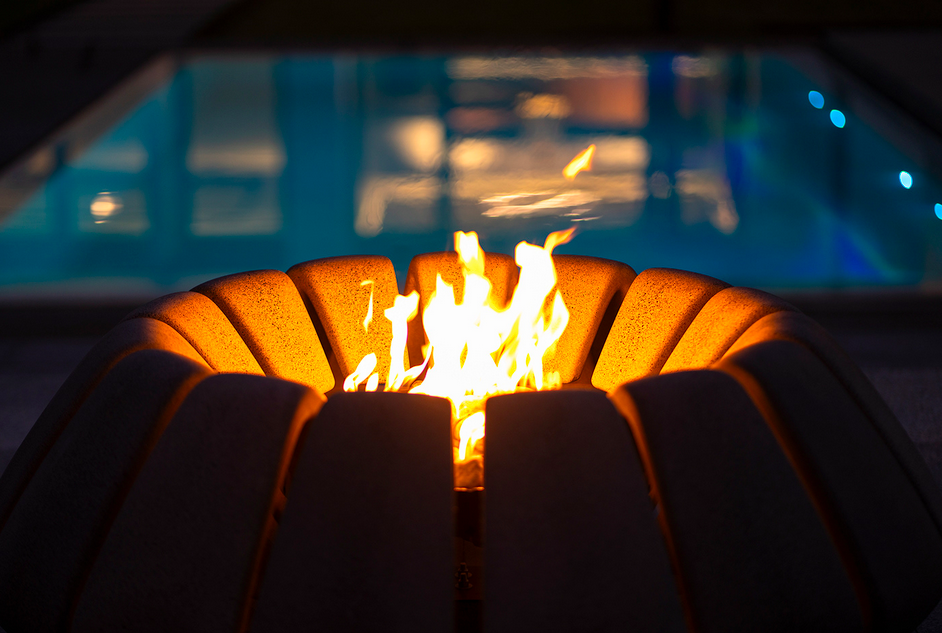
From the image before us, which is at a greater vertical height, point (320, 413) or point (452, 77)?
point (452, 77)

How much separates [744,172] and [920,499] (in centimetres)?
669

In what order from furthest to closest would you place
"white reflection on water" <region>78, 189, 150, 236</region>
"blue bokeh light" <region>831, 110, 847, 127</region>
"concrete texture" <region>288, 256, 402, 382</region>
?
"blue bokeh light" <region>831, 110, 847, 127</region> < "white reflection on water" <region>78, 189, 150, 236</region> < "concrete texture" <region>288, 256, 402, 382</region>

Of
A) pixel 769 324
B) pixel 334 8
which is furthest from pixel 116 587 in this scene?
pixel 334 8

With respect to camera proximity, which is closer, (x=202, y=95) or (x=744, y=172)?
(x=744, y=172)

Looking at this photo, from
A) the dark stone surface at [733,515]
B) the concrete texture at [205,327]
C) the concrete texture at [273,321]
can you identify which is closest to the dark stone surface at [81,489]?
the concrete texture at [205,327]

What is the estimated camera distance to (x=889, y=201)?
6.52 meters

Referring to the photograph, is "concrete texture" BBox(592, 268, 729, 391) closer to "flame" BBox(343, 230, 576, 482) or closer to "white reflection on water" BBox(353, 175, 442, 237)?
"flame" BBox(343, 230, 576, 482)

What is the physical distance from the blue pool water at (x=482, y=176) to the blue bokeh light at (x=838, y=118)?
0.03m

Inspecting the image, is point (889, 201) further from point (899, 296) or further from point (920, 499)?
point (920, 499)

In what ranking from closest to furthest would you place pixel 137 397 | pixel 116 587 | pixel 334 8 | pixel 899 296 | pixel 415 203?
pixel 116 587, pixel 137 397, pixel 899 296, pixel 415 203, pixel 334 8

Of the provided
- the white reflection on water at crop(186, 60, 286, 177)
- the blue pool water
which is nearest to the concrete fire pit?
the blue pool water

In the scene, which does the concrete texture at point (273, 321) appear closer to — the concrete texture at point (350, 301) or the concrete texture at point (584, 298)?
the concrete texture at point (350, 301)

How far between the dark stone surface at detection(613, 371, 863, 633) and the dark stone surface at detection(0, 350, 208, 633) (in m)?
0.83

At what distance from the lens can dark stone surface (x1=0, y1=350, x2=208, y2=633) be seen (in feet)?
4.06
